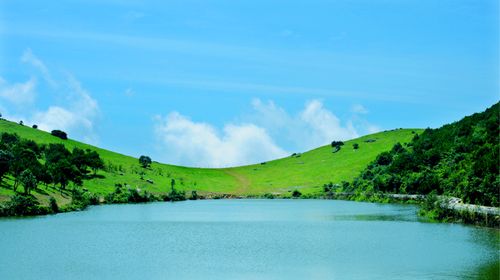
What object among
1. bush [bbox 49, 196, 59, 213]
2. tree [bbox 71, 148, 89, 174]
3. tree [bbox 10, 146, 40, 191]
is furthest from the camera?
tree [bbox 71, 148, 89, 174]

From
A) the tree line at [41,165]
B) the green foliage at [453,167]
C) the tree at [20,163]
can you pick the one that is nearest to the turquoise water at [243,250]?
the green foliage at [453,167]

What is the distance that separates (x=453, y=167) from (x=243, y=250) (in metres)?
82.9

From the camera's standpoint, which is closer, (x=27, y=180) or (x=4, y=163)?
(x=27, y=180)

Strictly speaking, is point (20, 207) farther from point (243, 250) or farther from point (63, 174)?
point (243, 250)

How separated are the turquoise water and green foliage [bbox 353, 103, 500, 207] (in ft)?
27.6

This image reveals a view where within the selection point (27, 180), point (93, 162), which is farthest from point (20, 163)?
point (93, 162)

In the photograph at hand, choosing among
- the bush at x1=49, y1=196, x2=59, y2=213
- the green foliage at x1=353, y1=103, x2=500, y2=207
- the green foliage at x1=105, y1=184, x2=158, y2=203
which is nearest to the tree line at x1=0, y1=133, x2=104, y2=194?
the bush at x1=49, y1=196, x2=59, y2=213

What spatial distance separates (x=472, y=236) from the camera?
67.0 meters

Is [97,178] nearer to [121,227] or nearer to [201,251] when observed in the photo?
[121,227]

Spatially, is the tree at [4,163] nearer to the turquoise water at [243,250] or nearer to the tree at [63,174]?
the tree at [63,174]

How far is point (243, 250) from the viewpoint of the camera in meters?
59.4

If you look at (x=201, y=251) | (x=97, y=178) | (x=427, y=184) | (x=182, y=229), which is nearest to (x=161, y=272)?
(x=201, y=251)

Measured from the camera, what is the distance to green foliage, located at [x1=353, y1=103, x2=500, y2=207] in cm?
8388

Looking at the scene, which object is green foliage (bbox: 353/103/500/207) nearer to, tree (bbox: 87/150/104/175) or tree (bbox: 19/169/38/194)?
tree (bbox: 19/169/38/194)
